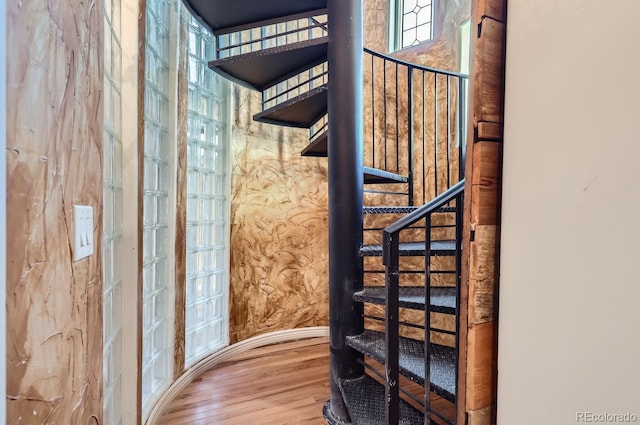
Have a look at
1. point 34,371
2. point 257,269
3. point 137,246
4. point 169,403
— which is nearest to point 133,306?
point 137,246

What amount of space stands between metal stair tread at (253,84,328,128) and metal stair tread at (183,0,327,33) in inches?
18.1

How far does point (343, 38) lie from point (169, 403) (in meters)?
2.38

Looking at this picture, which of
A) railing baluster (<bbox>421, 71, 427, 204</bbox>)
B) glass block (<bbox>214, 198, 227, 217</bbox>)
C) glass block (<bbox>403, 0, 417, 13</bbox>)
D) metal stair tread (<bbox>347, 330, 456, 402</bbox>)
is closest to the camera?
metal stair tread (<bbox>347, 330, 456, 402</bbox>)

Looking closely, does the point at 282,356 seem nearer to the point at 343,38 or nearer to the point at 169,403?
the point at 169,403

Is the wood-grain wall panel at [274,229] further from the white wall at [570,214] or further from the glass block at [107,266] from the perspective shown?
the white wall at [570,214]

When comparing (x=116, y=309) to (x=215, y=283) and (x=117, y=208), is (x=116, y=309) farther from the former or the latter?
(x=215, y=283)

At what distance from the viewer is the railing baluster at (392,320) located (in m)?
1.28

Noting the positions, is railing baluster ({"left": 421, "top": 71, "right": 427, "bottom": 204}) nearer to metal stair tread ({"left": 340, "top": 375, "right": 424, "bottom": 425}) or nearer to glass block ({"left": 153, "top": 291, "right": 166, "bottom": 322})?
metal stair tread ({"left": 340, "top": 375, "right": 424, "bottom": 425})

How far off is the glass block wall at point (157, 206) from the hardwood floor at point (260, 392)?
233mm

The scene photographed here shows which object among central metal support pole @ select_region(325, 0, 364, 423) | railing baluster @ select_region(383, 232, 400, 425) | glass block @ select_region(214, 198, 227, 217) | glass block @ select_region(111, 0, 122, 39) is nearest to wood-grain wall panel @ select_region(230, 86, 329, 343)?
glass block @ select_region(214, 198, 227, 217)

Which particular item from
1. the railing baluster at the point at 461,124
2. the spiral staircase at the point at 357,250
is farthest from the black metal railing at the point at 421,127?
the spiral staircase at the point at 357,250

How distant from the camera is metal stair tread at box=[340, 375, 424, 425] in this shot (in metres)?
1.51

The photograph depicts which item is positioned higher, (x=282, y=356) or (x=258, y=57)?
(x=258, y=57)

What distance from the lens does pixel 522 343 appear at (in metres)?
0.67
